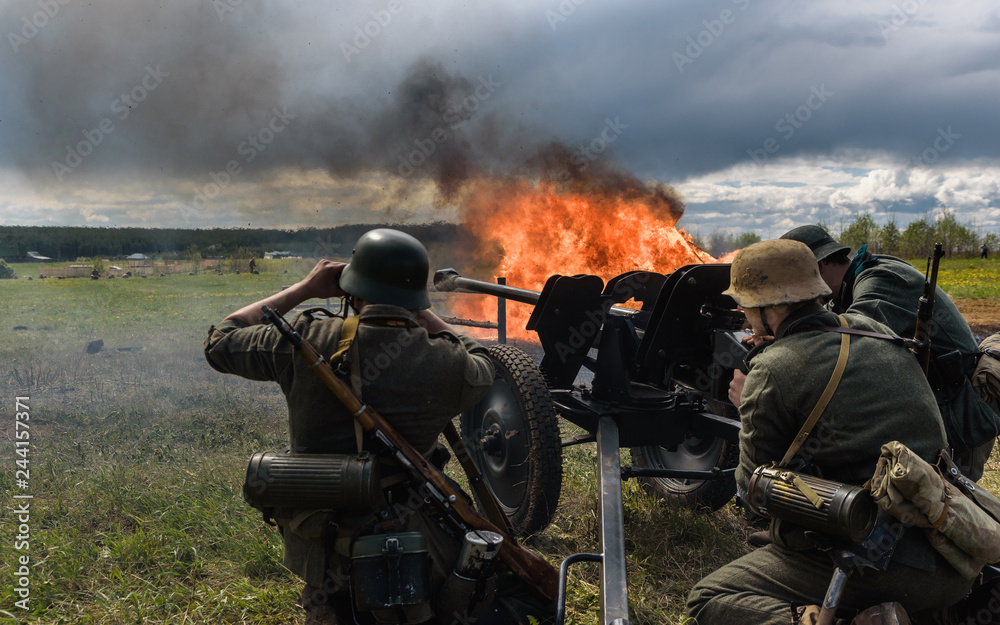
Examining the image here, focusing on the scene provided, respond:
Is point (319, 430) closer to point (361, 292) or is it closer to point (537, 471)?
point (361, 292)

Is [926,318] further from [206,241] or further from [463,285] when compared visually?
[206,241]

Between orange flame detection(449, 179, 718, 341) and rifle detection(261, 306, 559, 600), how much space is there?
9343 mm

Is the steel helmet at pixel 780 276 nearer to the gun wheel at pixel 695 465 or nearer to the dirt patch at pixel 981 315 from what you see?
the gun wheel at pixel 695 465

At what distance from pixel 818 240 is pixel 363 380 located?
9.59 ft

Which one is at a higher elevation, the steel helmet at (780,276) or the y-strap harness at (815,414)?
the steel helmet at (780,276)

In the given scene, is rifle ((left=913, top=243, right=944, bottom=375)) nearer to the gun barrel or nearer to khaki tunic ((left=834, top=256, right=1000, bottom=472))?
khaki tunic ((left=834, top=256, right=1000, bottom=472))

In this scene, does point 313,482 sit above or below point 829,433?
below

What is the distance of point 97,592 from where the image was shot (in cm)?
359

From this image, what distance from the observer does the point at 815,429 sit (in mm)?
2508

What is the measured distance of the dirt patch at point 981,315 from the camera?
52.0 feet

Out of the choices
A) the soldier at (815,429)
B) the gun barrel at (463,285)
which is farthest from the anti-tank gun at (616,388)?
the soldier at (815,429)

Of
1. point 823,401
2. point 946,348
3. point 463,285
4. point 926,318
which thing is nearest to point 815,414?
point 823,401

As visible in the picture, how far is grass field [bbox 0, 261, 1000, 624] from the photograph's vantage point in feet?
11.9

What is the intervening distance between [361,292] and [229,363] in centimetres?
60
